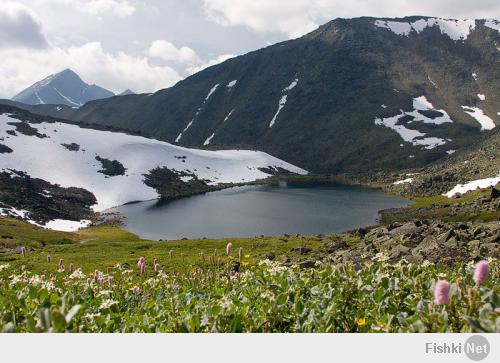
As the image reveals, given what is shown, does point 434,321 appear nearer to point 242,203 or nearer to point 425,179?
point 242,203

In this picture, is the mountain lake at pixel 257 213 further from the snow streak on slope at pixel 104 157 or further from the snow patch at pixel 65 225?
the snow streak on slope at pixel 104 157

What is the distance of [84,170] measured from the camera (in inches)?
5615

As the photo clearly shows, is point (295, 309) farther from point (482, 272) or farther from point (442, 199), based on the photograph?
point (442, 199)

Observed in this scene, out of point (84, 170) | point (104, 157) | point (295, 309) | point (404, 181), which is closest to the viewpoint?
point (295, 309)

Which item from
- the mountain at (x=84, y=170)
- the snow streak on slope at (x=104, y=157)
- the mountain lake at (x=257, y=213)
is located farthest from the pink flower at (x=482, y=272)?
the snow streak on slope at (x=104, y=157)

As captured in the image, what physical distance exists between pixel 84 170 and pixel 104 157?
14.6 metres

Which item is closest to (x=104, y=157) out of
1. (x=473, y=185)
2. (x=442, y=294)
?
(x=473, y=185)

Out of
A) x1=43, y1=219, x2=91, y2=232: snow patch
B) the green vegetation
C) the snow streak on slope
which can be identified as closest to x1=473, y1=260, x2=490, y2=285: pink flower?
the green vegetation

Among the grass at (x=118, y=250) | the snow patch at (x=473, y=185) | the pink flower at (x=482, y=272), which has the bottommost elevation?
the grass at (x=118, y=250)

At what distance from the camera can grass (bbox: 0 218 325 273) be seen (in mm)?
49062

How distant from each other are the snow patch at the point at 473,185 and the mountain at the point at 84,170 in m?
78.8

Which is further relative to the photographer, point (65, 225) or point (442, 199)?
point (442, 199)

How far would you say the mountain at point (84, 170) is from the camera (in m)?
112
